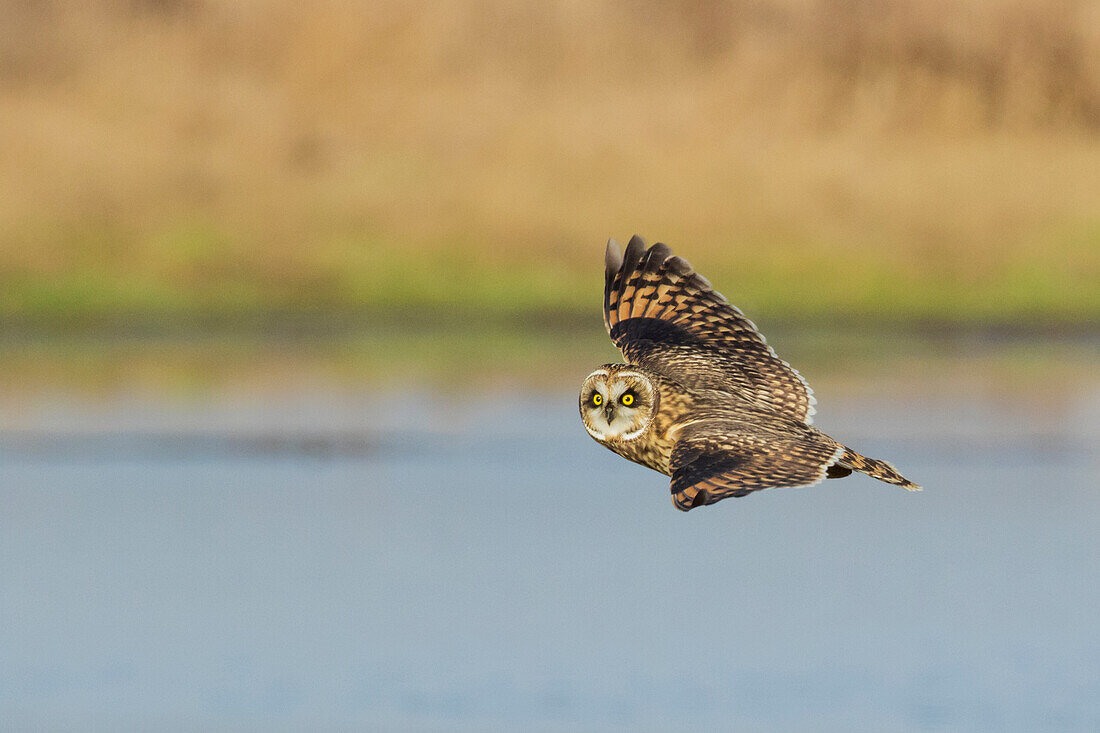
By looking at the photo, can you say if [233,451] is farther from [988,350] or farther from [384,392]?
[988,350]

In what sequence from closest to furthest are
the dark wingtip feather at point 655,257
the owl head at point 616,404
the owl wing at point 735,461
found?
the owl wing at point 735,461 < the owl head at point 616,404 < the dark wingtip feather at point 655,257

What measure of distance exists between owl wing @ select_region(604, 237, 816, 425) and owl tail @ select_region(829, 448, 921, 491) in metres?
1.42

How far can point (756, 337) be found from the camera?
1603 centimetres

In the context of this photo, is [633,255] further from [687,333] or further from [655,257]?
[687,333]

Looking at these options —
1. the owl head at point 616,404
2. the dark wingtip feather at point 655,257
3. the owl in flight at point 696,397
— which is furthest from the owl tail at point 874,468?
the dark wingtip feather at point 655,257

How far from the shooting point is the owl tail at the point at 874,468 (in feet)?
44.5

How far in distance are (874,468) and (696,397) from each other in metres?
1.80

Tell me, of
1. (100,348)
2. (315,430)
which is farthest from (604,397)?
(100,348)

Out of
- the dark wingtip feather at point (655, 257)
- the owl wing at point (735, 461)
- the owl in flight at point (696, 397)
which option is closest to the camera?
the owl wing at point (735, 461)

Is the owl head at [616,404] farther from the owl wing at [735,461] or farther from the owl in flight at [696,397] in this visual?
the owl wing at [735,461]

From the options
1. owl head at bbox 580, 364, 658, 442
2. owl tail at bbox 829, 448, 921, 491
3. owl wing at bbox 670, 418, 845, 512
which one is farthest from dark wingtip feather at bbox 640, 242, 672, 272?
owl tail at bbox 829, 448, 921, 491

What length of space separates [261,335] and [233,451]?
81.5 feet

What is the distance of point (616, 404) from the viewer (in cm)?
1477

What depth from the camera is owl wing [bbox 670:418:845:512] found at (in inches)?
474
